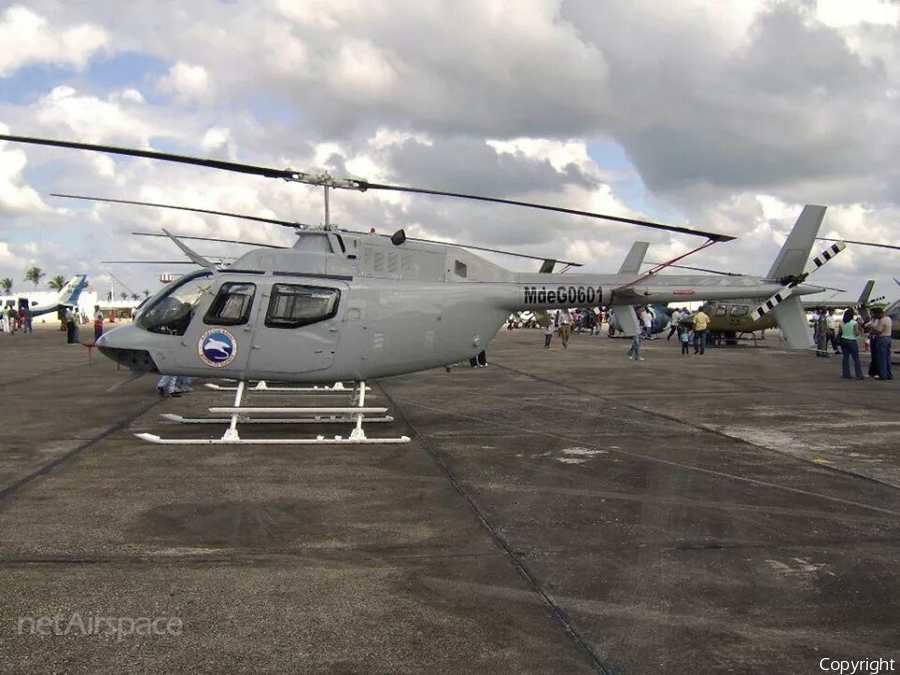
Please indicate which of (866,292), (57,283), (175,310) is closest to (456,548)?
(175,310)

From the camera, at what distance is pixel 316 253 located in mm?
10438

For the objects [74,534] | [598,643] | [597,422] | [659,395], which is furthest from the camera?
[659,395]

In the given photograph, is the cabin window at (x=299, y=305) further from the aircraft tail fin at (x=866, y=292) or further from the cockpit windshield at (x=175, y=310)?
the aircraft tail fin at (x=866, y=292)

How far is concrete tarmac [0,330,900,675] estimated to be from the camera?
→ 12.3ft

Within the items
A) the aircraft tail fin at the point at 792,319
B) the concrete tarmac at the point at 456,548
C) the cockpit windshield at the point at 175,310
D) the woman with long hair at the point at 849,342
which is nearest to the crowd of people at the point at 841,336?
the woman with long hair at the point at 849,342

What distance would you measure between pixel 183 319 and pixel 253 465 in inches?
106

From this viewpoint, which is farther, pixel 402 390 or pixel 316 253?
pixel 402 390

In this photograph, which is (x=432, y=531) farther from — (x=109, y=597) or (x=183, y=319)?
(x=183, y=319)

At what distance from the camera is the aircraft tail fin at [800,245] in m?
12.6

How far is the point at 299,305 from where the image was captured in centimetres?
997

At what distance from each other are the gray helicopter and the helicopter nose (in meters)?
0.02

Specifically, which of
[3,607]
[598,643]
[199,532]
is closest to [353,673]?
[598,643]

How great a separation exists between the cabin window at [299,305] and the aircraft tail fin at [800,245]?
7.78m

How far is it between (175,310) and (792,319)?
33.3ft
